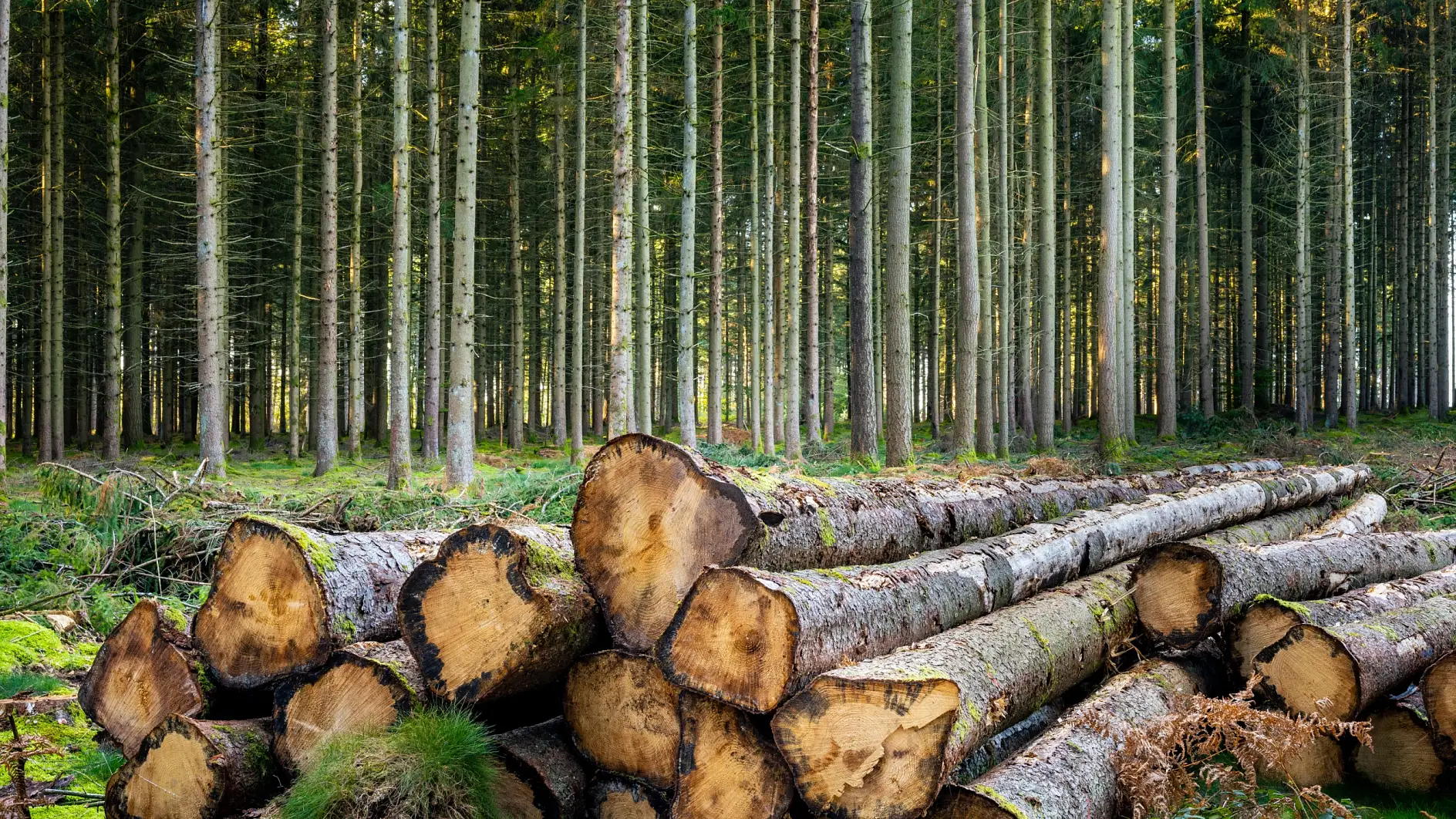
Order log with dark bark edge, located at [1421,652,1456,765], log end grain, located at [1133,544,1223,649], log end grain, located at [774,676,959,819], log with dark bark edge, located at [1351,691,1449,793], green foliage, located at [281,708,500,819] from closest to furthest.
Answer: log end grain, located at [774,676,959,819], green foliage, located at [281,708,500,819], log with dark bark edge, located at [1421,652,1456,765], log with dark bark edge, located at [1351,691,1449,793], log end grain, located at [1133,544,1223,649]

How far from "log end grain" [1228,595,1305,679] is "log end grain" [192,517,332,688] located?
170 inches

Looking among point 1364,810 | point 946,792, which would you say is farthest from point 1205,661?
point 946,792

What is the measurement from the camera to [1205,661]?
460cm

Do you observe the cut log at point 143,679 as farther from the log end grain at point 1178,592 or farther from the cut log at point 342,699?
the log end grain at point 1178,592

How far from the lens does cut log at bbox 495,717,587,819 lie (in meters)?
3.28

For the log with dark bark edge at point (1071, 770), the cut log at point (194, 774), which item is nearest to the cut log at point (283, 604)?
the cut log at point (194, 774)

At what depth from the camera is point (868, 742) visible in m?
2.69

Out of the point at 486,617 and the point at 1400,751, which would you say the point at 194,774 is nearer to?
the point at 486,617

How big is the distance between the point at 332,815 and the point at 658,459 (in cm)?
167

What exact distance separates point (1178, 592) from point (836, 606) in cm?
237

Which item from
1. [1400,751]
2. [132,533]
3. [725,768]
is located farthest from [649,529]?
[132,533]

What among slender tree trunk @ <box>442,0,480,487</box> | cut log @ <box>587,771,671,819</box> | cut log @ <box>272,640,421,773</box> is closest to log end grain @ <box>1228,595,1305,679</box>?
cut log @ <box>587,771,671,819</box>

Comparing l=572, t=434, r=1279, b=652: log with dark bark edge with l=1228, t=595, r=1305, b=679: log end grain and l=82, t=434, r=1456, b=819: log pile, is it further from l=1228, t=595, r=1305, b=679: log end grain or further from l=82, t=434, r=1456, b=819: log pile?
l=1228, t=595, r=1305, b=679: log end grain

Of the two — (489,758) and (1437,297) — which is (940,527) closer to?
(489,758)
